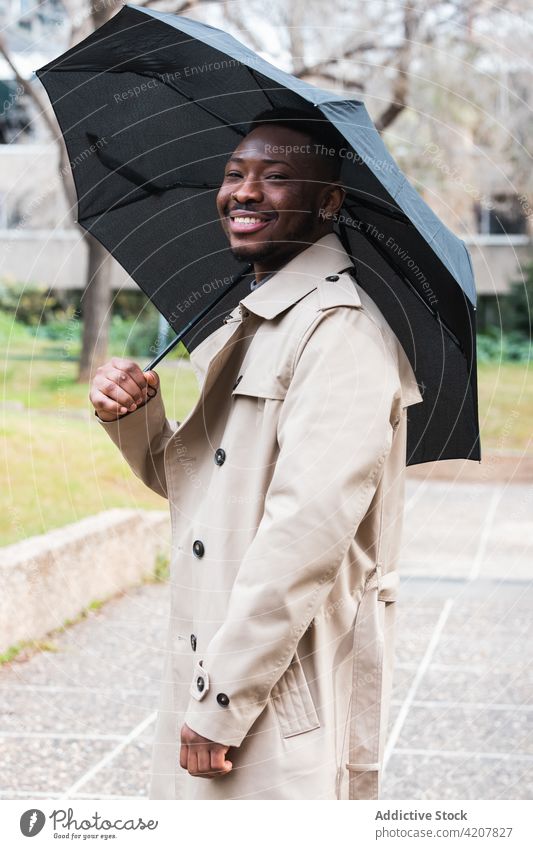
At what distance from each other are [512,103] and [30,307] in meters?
10.0

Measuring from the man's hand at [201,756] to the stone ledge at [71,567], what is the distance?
11.0ft

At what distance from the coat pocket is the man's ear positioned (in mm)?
984

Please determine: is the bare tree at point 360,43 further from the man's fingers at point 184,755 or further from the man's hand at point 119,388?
the man's fingers at point 184,755

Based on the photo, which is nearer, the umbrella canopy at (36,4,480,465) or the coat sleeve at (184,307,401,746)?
the coat sleeve at (184,307,401,746)

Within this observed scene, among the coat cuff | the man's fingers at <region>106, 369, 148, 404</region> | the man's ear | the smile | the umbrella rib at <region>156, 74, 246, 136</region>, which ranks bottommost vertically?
the coat cuff

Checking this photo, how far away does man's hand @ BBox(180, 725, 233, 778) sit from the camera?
7.39 ft

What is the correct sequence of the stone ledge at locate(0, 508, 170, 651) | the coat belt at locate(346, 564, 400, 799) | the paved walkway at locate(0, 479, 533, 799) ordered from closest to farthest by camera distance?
the coat belt at locate(346, 564, 400, 799)
the paved walkway at locate(0, 479, 533, 799)
the stone ledge at locate(0, 508, 170, 651)

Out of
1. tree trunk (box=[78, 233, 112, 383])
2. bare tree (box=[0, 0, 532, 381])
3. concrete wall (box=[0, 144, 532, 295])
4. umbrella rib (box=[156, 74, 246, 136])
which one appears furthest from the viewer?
concrete wall (box=[0, 144, 532, 295])

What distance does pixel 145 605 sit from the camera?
7.11 meters

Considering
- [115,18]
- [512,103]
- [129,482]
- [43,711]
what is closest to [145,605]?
[43,711]

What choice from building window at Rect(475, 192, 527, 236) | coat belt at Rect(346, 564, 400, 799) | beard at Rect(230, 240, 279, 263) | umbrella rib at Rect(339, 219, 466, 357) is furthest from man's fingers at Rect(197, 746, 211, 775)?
building window at Rect(475, 192, 527, 236)

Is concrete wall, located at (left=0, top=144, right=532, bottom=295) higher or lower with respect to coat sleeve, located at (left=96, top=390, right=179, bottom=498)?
higher

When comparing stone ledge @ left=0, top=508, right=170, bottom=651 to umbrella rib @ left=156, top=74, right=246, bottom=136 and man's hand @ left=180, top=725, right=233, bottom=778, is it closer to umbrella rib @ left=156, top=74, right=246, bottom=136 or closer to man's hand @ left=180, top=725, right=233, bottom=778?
umbrella rib @ left=156, top=74, right=246, bottom=136
